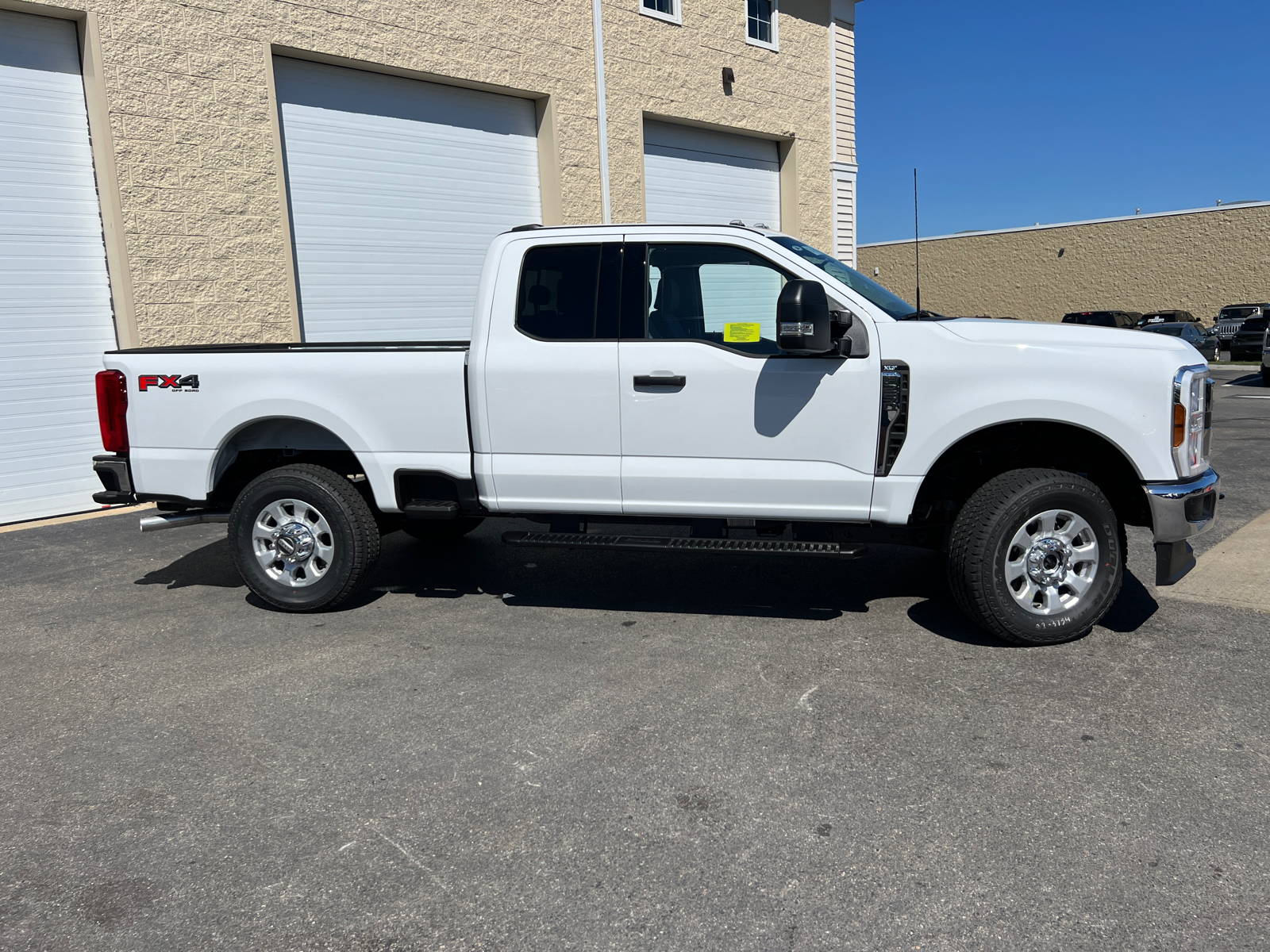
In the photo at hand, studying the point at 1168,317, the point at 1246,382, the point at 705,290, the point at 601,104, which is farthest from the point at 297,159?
the point at 1168,317

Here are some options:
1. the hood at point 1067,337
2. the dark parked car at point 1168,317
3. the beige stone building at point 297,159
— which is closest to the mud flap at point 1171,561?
the hood at point 1067,337

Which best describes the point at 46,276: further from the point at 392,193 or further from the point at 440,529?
the point at 440,529

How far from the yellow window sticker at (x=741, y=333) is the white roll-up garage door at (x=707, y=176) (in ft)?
29.1

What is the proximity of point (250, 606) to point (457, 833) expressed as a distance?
3226 mm

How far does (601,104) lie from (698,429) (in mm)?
9410

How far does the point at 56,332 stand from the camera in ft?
29.3

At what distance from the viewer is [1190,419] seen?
14.7ft

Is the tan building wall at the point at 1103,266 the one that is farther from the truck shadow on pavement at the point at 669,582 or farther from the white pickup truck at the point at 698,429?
the white pickup truck at the point at 698,429

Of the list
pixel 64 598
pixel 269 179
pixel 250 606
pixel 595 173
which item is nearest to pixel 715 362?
pixel 250 606

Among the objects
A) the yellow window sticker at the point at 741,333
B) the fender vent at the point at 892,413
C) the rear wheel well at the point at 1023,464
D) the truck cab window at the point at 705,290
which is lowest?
the rear wheel well at the point at 1023,464

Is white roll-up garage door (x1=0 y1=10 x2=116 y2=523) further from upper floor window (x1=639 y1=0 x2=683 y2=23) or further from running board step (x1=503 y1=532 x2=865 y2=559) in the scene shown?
upper floor window (x1=639 y1=0 x2=683 y2=23)

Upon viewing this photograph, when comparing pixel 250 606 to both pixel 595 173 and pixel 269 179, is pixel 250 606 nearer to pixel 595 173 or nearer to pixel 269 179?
pixel 269 179

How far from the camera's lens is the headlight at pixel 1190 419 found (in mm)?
4441

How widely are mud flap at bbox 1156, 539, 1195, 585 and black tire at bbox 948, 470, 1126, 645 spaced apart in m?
0.19
